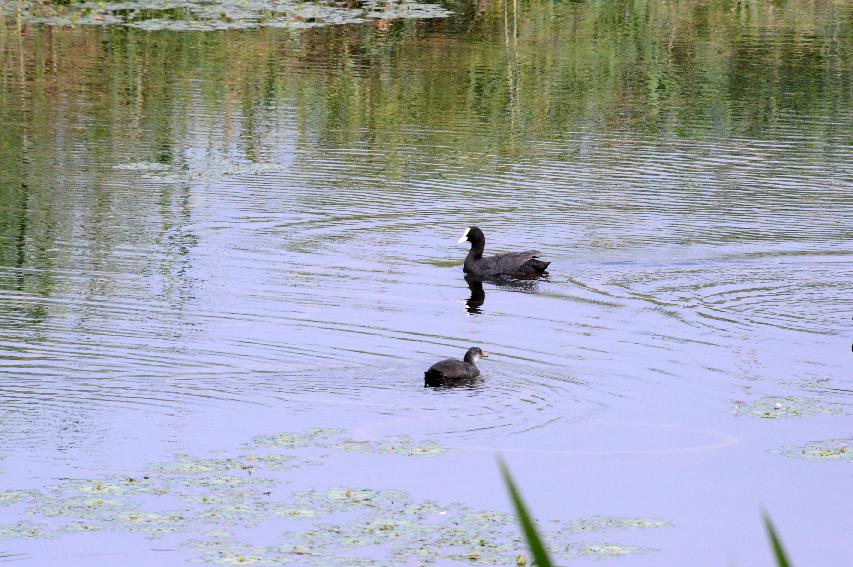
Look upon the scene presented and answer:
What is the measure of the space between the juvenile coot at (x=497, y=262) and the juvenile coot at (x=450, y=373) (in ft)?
13.2

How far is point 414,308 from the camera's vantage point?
528 inches

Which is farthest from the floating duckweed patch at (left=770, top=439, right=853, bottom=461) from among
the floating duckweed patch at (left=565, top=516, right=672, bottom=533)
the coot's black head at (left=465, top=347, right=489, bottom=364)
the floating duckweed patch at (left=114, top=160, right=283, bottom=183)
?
the floating duckweed patch at (left=114, top=160, right=283, bottom=183)

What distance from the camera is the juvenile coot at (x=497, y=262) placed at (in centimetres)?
1466

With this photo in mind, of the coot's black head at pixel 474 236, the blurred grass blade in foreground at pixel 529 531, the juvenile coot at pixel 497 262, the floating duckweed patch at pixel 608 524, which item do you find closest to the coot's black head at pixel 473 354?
the floating duckweed patch at pixel 608 524

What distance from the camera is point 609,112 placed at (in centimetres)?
2372

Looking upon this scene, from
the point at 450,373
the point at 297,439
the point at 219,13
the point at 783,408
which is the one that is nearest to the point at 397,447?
the point at 297,439

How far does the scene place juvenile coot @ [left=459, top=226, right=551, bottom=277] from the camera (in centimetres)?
1466

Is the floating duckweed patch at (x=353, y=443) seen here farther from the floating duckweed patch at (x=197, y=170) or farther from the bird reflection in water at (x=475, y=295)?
the floating duckweed patch at (x=197, y=170)

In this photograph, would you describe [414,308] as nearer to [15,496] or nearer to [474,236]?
[474,236]

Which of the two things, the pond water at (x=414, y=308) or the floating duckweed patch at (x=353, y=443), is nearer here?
the pond water at (x=414, y=308)

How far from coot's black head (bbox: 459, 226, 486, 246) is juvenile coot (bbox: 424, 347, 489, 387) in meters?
4.64

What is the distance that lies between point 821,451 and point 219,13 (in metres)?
27.1

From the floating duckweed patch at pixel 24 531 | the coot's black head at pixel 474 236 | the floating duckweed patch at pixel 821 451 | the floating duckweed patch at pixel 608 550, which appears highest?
the coot's black head at pixel 474 236

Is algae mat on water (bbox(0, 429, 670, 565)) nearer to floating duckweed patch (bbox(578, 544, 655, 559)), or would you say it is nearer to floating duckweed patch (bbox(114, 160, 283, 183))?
floating duckweed patch (bbox(578, 544, 655, 559))
